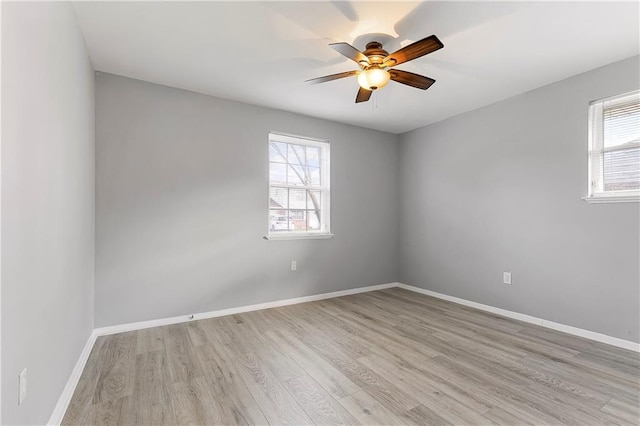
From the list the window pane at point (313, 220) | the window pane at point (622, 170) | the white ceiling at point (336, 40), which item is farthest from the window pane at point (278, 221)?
the window pane at point (622, 170)

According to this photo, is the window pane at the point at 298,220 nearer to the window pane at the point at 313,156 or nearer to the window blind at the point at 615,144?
the window pane at the point at 313,156

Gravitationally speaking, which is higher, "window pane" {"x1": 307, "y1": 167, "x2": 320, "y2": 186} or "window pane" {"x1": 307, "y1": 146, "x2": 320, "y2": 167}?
"window pane" {"x1": 307, "y1": 146, "x2": 320, "y2": 167}

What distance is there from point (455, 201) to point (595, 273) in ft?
5.23

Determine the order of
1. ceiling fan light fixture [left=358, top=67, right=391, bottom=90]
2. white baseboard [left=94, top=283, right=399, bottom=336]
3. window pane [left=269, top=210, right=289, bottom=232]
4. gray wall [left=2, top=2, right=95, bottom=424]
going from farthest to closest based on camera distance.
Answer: window pane [left=269, top=210, right=289, bottom=232]
white baseboard [left=94, top=283, right=399, bottom=336]
ceiling fan light fixture [left=358, top=67, right=391, bottom=90]
gray wall [left=2, top=2, right=95, bottom=424]

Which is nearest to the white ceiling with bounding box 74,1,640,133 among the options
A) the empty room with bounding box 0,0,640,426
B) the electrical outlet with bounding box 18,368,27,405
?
the empty room with bounding box 0,0,640,426

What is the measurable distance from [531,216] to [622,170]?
80 cm

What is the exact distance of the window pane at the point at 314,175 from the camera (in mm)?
4133

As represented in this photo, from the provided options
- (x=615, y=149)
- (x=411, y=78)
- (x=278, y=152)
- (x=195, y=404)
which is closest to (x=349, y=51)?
(x=411, y=78)

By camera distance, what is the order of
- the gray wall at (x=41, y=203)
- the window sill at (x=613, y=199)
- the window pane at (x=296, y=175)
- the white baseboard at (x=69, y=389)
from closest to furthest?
1. the gray wall at (x=41, y=203)
2. the white baseboard at (x=69, y=389)
3. the window sill at (x=613, y=199)
4. the window pane at (x=296, y=175)

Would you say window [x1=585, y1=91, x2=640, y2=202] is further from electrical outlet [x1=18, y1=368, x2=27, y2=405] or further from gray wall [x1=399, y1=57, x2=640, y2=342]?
electrical outlet [x1=18, y1=368, x2=27, y2=405]

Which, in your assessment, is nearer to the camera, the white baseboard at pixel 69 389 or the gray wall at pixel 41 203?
the gray wall at pixel 41 203

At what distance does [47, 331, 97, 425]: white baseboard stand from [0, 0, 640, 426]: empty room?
29mm

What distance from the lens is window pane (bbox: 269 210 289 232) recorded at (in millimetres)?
3777

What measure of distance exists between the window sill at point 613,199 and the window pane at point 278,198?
3.10m
